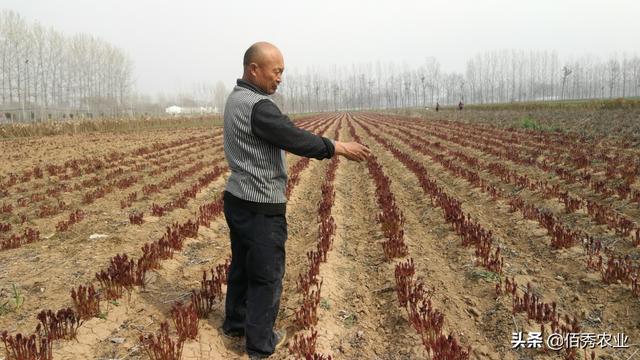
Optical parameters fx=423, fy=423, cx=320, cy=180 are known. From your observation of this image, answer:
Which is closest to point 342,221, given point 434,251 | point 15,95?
point 434,251

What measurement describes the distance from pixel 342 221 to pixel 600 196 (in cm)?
499

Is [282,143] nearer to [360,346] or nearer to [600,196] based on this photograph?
[360,346]

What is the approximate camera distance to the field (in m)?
3.57

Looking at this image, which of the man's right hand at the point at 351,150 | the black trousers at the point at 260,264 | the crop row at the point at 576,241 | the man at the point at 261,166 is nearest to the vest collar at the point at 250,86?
the man at the point at 261,166

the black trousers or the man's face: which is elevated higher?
the man's face

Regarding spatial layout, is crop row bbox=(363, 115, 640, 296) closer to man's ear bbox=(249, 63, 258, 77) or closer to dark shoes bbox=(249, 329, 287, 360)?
dark shoes bbox=(249, 329, 287, 360)

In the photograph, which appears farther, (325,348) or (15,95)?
(15,95)

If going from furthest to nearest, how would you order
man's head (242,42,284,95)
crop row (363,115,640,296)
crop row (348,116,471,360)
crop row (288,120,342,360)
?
crop row (363,115,640,296) → crop row (288,120,342,360) → crop row (348,116,471,360) → man's head (242,42,284,95)

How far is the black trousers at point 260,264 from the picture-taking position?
3006 mm

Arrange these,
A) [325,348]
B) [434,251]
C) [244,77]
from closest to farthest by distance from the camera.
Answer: [244,77]
[325,348]
[434,251]

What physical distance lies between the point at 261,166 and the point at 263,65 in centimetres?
71

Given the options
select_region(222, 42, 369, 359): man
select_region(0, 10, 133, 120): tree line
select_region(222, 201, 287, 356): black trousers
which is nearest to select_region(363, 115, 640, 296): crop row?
select_region(222, 42, 369, 359): man

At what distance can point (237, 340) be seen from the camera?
11.9ft

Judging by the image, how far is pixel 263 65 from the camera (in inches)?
116
